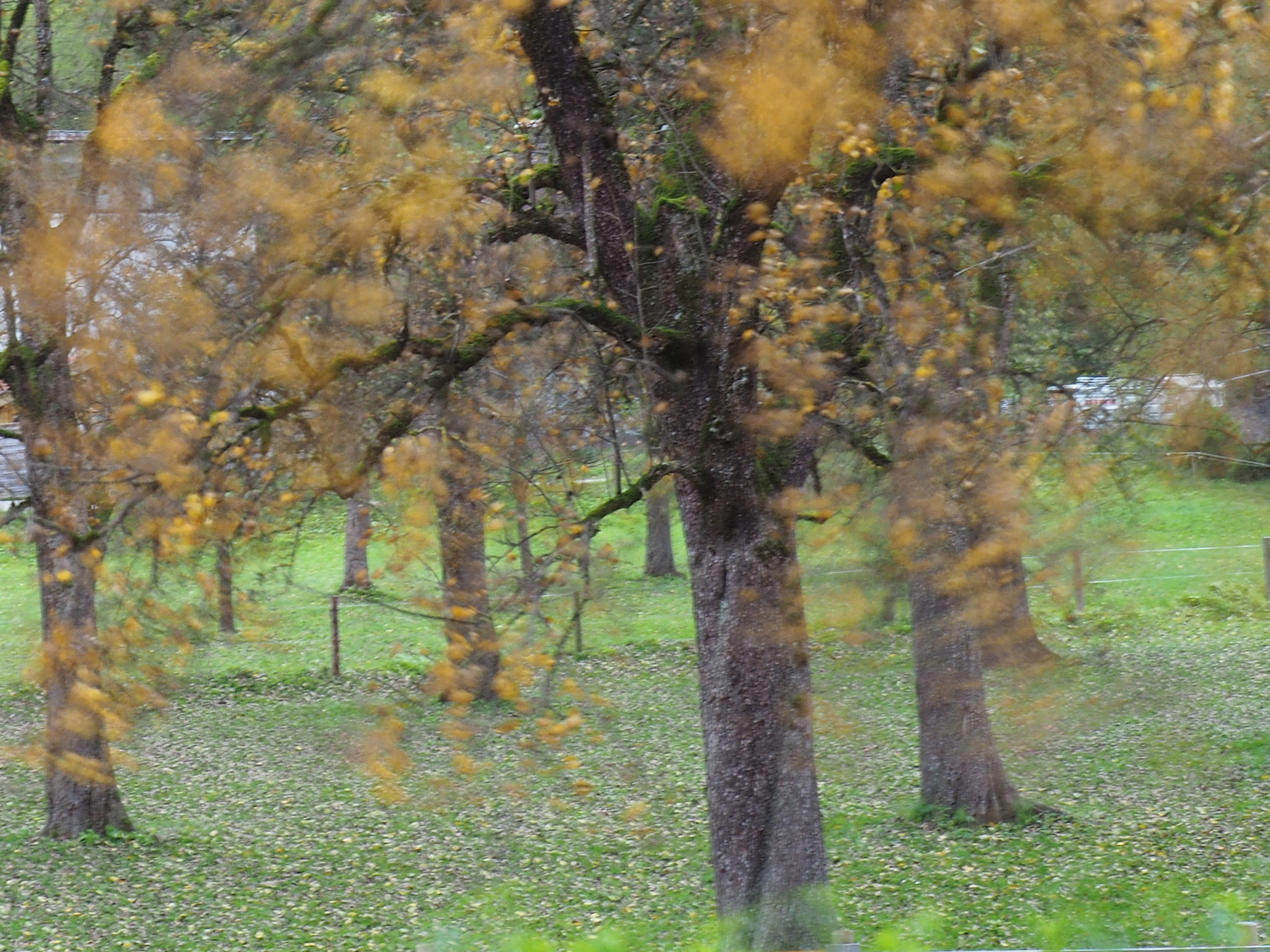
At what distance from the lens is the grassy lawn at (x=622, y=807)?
7.38m

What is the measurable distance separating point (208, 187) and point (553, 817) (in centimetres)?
647

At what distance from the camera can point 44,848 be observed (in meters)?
10.1

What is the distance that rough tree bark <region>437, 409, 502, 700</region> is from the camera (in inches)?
200

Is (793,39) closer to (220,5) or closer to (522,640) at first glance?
(522,640)

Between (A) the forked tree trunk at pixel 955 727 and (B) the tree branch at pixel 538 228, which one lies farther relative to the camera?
(A) the forked tree trunk at pixel 955 727

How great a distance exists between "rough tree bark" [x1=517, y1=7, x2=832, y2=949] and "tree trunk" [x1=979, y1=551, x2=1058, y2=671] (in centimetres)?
166

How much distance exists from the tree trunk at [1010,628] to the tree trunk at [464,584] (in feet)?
9.54

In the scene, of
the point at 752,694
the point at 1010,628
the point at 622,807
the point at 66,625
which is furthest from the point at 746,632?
the point at 622,807

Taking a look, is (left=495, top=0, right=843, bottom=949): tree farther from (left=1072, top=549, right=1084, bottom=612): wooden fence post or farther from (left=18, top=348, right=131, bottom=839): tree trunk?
(left=18, top=348, right=131, bottom=839): tree trunk

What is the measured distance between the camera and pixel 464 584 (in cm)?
627

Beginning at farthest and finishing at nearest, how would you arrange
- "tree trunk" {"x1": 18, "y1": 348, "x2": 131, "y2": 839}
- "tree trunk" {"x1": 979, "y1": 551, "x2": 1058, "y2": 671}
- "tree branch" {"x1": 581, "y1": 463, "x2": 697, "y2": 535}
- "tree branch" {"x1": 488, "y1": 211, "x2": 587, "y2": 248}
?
1. "tree trunk" {"x1": 979, "y1": 551, "x2": 1058, "y2": 671}
2. "tree trunk" {"x1": 18, "y1": 348, "x2": 131, "y2": 839}
3. "tree branch" {"x1": 488, "y1": 211, "x2": 587, "y2": 248}
4. "tree branch" {"x1": 581, "y1": 463, "x2": 697, "y2": 535}

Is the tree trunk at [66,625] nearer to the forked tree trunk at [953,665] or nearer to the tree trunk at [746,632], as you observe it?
the tree trunk at [746,632]

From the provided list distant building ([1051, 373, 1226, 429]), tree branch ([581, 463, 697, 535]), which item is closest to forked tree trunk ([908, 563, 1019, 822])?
distant building ([1051, 373, 1226, 429])

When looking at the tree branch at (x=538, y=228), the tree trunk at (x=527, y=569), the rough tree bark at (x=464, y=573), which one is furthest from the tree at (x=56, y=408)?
the tree branch at (x=538, y=228)
